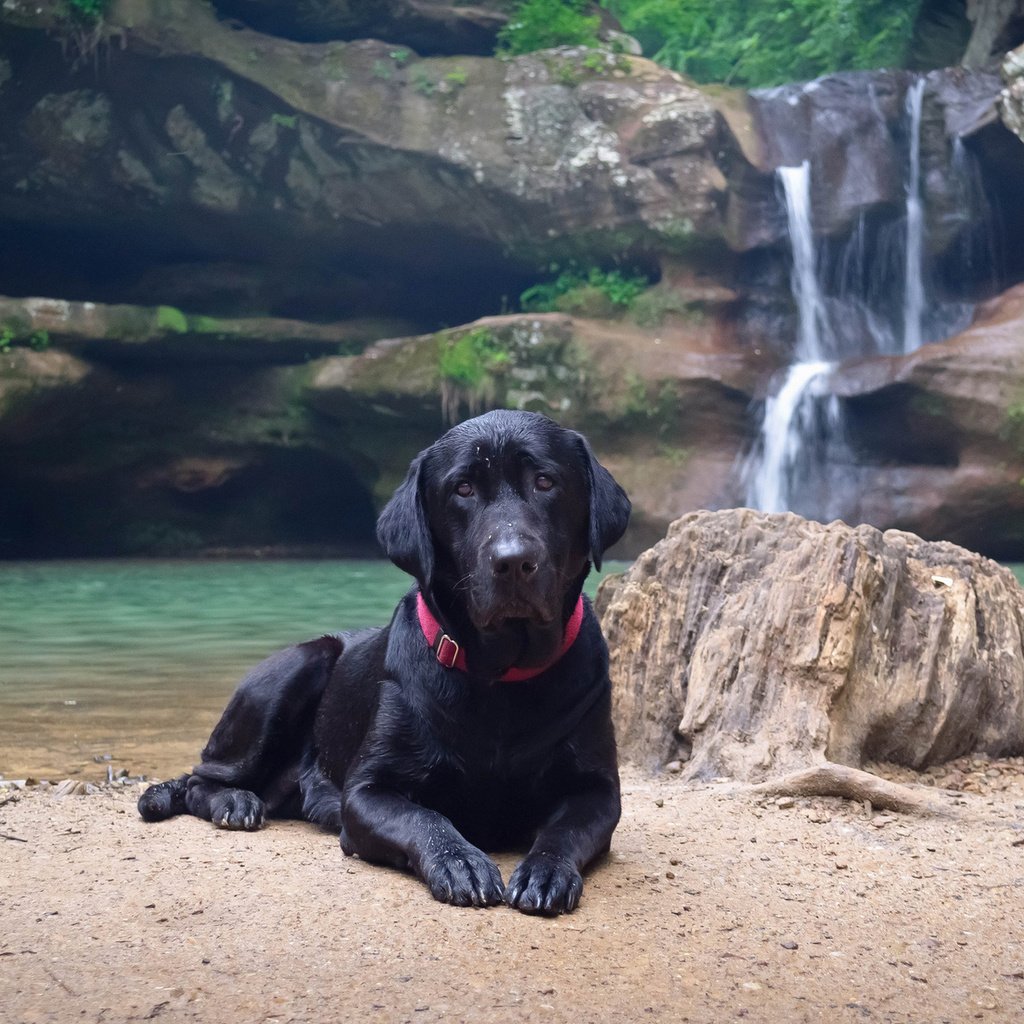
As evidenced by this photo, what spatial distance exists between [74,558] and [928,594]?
687 inches

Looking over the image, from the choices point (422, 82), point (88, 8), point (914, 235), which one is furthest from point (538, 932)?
point (914, 235)

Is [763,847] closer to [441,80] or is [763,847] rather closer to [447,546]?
[447,546]

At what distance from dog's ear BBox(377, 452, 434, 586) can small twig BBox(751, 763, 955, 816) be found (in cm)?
160

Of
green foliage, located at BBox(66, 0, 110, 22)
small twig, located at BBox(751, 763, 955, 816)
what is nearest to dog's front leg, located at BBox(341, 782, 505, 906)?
small twig, located at BBox(751, 763, 955, 816)

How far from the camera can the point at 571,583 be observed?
130 inches

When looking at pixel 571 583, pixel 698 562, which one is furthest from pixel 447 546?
pixel 698 562

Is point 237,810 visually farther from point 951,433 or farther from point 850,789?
point 951,433

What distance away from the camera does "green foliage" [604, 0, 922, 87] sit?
2256 centimetres

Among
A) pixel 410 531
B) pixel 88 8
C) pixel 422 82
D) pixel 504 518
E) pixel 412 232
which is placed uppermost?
pixel 88 8

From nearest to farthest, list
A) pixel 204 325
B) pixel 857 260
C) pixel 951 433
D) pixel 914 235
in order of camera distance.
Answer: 1. pixel 951 433
2. pixel 204 325
3. pixel 914 235
4. pixel 857 260

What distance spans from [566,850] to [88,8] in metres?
16.8

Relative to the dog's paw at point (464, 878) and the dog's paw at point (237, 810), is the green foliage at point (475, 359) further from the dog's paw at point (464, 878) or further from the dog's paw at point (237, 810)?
the dog's paw at point (464, 878)

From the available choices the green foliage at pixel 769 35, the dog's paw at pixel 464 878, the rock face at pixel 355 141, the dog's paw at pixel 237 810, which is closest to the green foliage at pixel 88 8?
the rock face at pixel 355 141

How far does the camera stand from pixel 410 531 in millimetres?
3338
